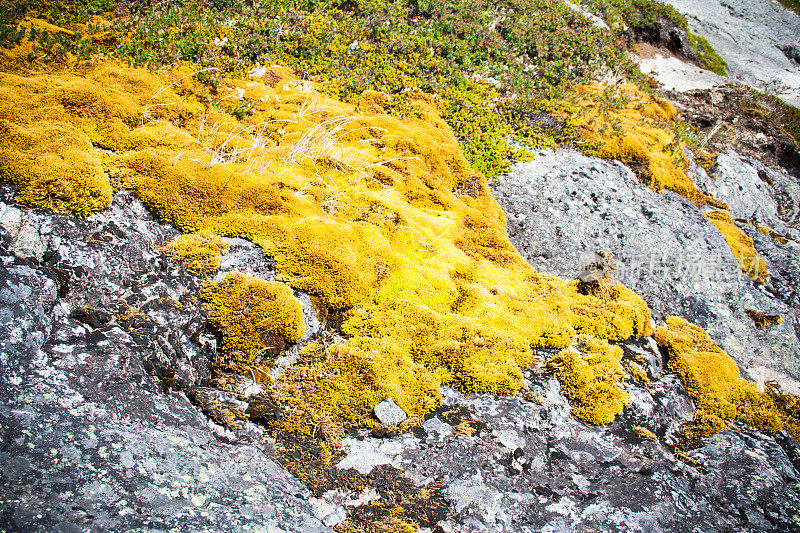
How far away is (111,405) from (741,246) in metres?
13.1

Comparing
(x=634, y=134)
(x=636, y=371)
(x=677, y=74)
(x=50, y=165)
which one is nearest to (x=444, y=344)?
(x=636, y=371)

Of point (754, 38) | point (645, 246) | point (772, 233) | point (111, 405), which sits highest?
point (754, 38)

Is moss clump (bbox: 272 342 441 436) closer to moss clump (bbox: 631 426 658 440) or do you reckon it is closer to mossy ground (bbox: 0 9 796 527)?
mossy ground (bbox: 0 9 796 527)

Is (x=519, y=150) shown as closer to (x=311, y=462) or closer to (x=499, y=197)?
(x=499, y=197)

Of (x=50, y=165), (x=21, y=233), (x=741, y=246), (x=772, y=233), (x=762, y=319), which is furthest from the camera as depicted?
(x=772, y=233)

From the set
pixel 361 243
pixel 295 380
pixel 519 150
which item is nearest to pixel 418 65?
pixel 519 150

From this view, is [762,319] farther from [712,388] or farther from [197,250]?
[197,250]

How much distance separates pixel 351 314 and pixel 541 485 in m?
2.90

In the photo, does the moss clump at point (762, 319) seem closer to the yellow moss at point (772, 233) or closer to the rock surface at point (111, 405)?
the yellow moss at point (772, 233)

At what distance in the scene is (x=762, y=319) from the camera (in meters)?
8.97

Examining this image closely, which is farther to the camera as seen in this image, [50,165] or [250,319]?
[50,165]

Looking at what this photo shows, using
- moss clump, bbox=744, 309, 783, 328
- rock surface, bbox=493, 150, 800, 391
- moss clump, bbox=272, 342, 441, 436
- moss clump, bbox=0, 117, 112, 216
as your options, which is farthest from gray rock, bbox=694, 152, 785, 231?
moss clump, bbox=0, 117, 112, 216

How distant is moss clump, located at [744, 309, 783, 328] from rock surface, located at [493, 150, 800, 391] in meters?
→ 0.12

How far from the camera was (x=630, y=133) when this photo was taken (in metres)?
11.2
